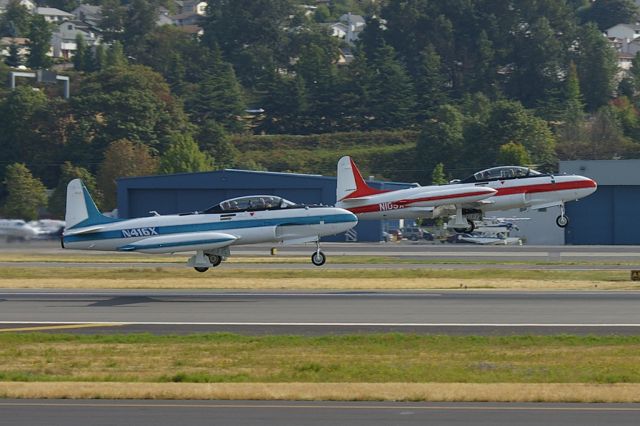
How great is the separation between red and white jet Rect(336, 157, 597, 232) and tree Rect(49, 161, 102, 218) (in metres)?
59.5

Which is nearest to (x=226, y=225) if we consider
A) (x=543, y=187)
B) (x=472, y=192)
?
(x=472, y=192)

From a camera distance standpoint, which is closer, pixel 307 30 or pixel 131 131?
pixel 131 131

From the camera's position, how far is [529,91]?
16138 centimetres

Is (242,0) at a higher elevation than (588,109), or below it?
higher

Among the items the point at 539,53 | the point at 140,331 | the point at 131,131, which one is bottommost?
the point at 140,331

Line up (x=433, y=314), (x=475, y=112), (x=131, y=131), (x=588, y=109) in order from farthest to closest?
1. (x=588, y=109)
2. (x=475, y=112)
3. (x=131, y=131)
4. (x=433, y=314)

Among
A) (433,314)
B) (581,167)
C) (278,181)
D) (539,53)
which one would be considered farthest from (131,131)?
(433,314)

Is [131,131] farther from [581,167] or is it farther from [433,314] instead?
[433,314]

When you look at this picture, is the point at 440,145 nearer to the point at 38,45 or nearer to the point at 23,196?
the point at 23,196

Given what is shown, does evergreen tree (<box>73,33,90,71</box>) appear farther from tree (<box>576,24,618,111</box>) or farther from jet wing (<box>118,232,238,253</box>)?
jet wing (<box>118,232,238,253</box>)

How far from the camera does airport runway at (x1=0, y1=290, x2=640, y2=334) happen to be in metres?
31.3

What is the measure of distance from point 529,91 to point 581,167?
3020 inches

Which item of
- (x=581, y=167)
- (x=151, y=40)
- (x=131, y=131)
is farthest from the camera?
(x=151, y=40)

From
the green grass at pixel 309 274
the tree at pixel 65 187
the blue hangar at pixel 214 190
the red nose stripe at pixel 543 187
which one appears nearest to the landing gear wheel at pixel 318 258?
the green grass at pixel 309 274
